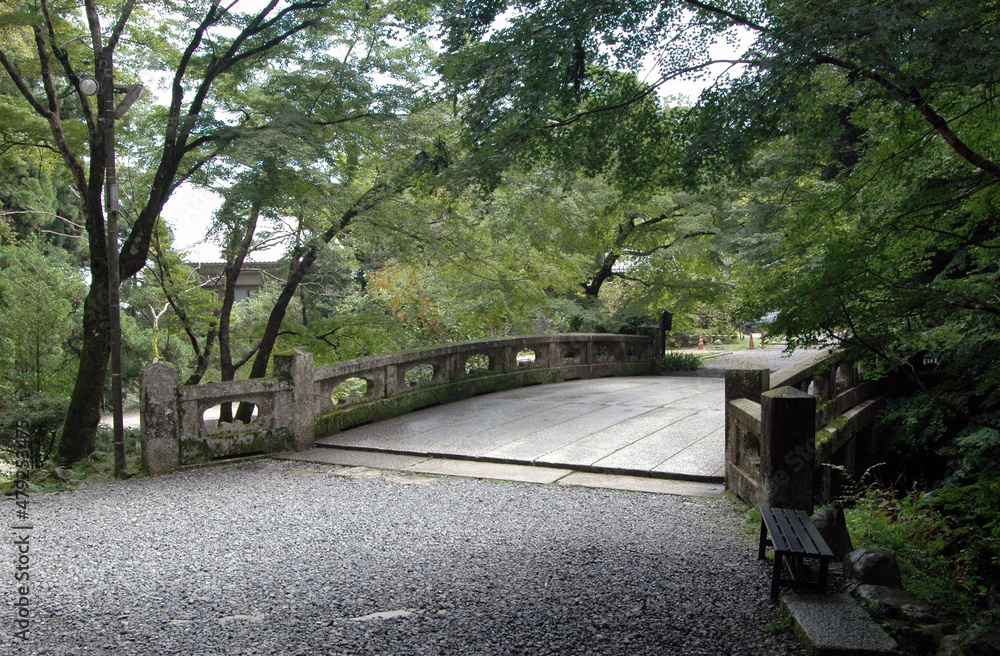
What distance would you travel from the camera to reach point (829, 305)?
3748 millimetres

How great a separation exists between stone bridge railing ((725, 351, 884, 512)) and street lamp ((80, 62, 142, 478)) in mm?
6398

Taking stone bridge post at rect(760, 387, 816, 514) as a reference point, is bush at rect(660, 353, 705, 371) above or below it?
below

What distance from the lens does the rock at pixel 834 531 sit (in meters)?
4.41

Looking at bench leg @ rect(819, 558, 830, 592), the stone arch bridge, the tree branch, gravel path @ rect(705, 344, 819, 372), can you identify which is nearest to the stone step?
bench leg @ rect(819, 558, 830, 592)

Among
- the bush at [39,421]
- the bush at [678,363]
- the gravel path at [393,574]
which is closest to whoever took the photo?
the gravel path at [393,574]

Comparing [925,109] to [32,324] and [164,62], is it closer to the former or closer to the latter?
[164,62]

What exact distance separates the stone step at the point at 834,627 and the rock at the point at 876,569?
0.90 feet

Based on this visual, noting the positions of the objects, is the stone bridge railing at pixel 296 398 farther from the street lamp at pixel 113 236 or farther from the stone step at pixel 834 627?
the stone step at pixel 834 627

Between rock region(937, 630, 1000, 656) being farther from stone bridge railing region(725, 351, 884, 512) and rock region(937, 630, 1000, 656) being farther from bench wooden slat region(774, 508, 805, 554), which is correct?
stone bridge railing region(725, 351, 884, 512)

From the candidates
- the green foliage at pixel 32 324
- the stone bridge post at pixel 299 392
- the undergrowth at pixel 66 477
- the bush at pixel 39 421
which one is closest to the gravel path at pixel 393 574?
the undergrowth at pixel 66 477

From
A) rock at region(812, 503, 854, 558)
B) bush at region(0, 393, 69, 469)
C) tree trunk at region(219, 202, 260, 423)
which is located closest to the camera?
rock at region(812, 503, 854, 558)

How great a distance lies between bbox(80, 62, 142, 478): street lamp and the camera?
761cm

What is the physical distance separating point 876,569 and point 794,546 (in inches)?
22.9

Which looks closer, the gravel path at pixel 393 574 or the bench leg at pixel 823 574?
the gravel path at pixel 393 574
